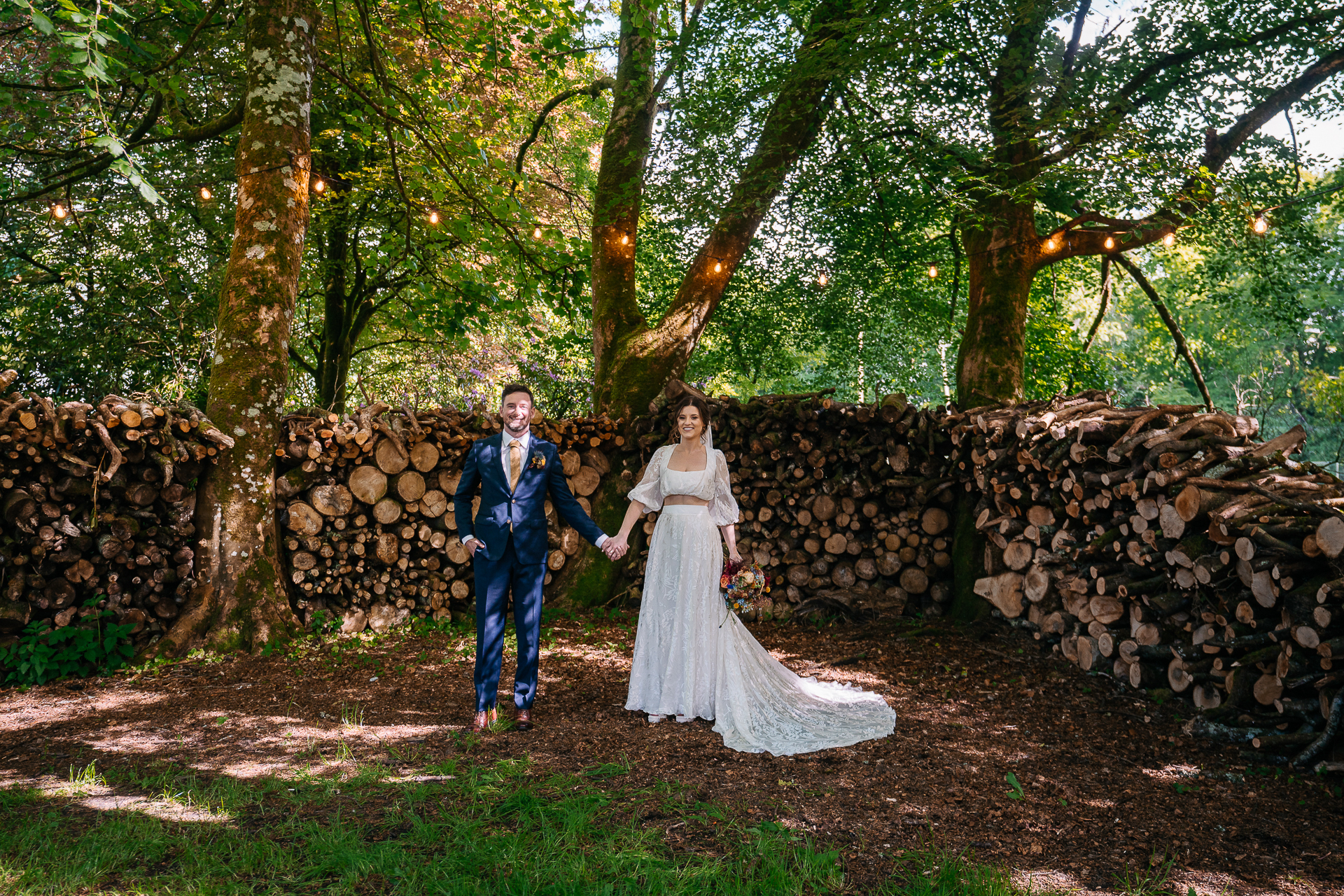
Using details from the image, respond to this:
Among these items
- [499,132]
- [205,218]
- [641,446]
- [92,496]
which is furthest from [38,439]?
[499,132]

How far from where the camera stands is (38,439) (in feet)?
17.1

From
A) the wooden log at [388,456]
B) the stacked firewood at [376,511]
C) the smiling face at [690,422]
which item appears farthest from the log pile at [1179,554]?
the wooden log at [388,456]

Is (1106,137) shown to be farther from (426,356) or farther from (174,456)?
(426,356)

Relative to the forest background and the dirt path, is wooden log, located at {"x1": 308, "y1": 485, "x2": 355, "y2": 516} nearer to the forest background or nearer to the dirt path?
the dirt path

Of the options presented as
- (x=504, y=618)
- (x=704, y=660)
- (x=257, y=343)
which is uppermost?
(x=257, y=343)

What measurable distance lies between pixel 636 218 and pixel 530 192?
4441 mm

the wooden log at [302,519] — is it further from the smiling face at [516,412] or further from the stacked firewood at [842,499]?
the stacked firewood at [842,499]

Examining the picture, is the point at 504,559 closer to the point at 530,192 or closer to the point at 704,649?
the point at 704,649

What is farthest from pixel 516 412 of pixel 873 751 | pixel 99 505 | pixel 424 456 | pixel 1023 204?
pixel 1023 204

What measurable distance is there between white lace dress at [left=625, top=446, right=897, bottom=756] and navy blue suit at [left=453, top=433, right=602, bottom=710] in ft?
2.28

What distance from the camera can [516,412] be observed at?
4652mm

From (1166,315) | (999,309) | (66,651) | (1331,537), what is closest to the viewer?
Result: (1331,537)

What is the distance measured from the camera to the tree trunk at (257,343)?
19.4ft

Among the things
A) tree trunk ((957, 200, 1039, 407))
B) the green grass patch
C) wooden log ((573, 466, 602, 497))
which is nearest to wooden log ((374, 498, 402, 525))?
wooden log ((573, 466, 602, 497))
